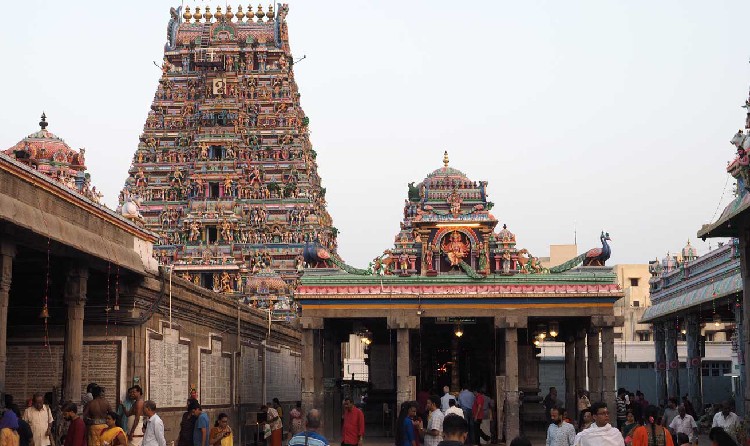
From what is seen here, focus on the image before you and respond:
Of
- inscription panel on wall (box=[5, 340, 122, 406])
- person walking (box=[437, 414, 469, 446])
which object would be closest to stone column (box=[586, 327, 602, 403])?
inscription panel on wall (box=[5, 340, 122, 406])

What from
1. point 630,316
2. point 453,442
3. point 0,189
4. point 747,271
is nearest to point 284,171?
point 630,316

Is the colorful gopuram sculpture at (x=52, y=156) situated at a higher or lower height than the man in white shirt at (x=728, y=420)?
higher

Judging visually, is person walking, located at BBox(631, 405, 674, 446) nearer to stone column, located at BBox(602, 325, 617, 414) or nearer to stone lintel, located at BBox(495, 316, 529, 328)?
stone column, located at BBox(602, 325, 617, 414)

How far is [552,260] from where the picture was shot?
364ft

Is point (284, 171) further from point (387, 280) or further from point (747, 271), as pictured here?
point (747, 271)

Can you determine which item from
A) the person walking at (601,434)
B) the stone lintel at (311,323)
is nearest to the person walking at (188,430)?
the person walking at (601,434)

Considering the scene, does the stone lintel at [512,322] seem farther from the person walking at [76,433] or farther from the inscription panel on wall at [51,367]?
the person walking at [76,433]

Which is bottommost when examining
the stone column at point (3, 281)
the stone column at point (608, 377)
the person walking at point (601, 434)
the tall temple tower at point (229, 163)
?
the person walking at point (601, 434)

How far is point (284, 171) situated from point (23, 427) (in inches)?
2208

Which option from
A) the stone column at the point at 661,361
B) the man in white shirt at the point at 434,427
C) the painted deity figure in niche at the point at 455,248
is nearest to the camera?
the man in white shirt at the point at 434,427

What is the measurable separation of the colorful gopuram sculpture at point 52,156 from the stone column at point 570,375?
1712 cm

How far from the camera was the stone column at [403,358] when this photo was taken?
3647cm

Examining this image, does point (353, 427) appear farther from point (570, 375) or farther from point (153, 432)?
point (570, 375)

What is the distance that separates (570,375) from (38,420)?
27.7 m
